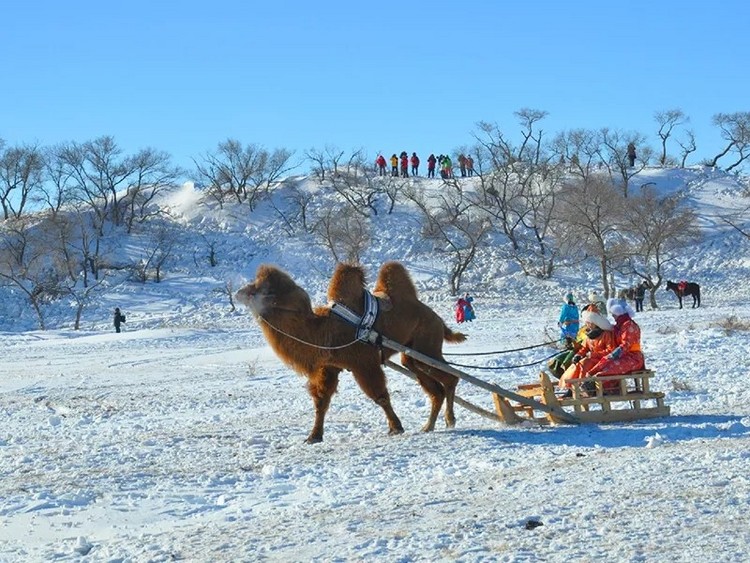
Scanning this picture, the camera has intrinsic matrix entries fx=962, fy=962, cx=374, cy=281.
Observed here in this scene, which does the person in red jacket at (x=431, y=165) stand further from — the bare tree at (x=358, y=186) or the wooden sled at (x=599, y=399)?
the wooden sled at (x=599, y=399)

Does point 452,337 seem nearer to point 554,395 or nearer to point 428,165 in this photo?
point 554,395

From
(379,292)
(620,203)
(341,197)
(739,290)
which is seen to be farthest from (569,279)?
(379,292)

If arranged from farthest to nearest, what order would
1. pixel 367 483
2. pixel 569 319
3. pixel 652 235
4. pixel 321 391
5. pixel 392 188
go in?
pixel 392 188 → pixel 652 235 → pixel 569 319 → pixel 321 391 → pixel 367 483

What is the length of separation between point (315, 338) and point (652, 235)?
45771 mm

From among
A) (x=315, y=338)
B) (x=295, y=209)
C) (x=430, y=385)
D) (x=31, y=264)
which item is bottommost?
(x=430, y=385)

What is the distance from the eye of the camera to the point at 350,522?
6637mm

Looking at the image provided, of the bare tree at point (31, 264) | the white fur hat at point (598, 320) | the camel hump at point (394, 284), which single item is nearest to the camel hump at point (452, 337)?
the camel hump at point (394, 284)

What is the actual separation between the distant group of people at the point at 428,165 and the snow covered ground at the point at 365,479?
63.9 meters

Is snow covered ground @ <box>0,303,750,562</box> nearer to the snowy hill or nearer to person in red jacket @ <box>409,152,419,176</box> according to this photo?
the snowy hill

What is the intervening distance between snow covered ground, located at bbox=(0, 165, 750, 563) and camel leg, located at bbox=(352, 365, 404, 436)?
427 millimetres

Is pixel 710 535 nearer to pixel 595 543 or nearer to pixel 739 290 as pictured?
pixel 595 543

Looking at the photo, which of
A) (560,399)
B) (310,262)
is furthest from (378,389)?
(310,262)

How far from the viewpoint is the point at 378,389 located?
35.8 feet

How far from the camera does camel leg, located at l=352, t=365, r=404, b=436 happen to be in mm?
10867
